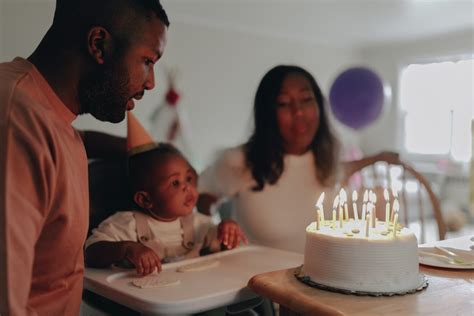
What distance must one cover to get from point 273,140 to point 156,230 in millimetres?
551

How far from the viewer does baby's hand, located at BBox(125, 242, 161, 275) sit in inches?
43.3

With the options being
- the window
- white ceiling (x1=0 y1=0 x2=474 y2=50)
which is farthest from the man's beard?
the window

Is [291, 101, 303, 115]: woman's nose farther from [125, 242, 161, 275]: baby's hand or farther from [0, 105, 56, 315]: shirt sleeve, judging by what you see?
[0, 105, 56, 315]: shirt sleeve

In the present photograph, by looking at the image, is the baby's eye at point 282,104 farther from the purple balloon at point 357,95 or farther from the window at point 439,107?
the window at point 439,107

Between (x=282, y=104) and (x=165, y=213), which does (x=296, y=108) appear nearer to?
(x=282, y=104)

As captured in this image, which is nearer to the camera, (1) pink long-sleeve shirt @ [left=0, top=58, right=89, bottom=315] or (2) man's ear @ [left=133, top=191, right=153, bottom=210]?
(1) pink long-sleeve shirt @ [left=0, top=58, right=89, bottom=315]

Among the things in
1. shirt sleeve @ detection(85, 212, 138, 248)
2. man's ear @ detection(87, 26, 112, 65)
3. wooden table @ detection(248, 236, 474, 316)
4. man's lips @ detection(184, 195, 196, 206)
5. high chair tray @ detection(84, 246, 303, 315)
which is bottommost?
high chair tray @ detection(84, 246, 303, 315)

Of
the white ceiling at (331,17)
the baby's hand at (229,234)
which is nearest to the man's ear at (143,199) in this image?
the baby's hand at (229,234)

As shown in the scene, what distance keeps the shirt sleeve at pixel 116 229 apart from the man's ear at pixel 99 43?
1.79 ft

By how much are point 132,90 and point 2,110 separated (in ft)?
0.81

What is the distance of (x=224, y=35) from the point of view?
17.9 ft

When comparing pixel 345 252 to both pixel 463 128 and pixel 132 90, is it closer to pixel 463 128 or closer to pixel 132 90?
pixel 132 90

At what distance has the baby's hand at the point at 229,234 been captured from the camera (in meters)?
1.36

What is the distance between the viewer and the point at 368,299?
892 millimetres
